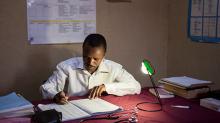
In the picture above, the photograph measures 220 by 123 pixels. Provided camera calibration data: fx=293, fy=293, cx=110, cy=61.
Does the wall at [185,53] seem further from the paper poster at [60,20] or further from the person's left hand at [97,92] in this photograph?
the person's left hand at [97,92]

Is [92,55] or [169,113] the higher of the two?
[92,55]

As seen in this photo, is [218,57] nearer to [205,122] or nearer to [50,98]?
[205,122]

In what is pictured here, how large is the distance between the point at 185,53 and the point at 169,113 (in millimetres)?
1593

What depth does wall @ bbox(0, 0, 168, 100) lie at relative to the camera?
8.71 feet

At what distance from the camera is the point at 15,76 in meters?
2.73

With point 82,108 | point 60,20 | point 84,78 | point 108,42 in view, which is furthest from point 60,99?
point 108,42

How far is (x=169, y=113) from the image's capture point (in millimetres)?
1749

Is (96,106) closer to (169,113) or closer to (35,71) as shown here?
(169,113)

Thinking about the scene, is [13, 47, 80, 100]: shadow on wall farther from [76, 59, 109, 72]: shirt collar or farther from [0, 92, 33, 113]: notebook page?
[0, 92, 33, 113]: notebook page

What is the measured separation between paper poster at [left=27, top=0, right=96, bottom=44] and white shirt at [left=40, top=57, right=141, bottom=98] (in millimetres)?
530

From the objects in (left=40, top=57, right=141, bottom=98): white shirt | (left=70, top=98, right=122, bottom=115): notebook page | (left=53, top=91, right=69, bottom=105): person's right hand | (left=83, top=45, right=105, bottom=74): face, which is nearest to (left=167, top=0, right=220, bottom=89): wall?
(left=40, top=57, right=141, bottom=98): white shirt

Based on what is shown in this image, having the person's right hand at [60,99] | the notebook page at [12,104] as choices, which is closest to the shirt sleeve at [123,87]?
the person's right hand at [60,99]

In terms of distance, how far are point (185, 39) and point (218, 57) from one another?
50 centimetres

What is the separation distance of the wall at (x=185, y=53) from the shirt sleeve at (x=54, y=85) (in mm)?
1455
